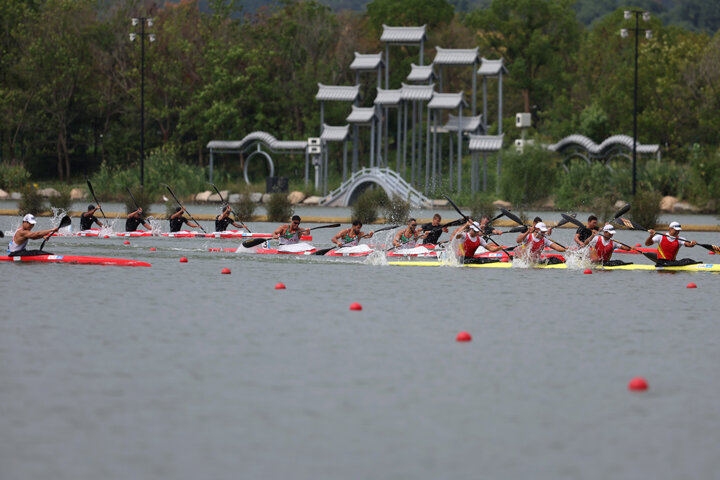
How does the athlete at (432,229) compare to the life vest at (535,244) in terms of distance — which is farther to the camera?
the athlete at (432,229)

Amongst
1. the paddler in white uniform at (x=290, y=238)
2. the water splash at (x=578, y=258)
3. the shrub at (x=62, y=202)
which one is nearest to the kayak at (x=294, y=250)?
the paddler in white uniform at (x=290, y=238)

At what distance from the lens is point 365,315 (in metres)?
19.7

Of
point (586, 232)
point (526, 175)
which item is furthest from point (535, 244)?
point (526, 175)

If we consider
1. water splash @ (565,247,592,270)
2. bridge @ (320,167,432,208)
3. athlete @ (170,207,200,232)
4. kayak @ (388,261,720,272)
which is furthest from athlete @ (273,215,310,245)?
bridge @ (320,167,432,208)

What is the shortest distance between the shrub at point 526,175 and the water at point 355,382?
35.5m

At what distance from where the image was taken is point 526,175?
197ft

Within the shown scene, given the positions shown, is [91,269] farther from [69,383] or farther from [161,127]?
[161,127]

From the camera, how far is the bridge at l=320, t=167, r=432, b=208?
5975 centimetres

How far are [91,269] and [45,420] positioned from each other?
55.6 feet

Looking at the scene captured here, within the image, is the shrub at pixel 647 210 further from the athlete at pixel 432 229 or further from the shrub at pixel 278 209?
the shrub at pixel 278 209

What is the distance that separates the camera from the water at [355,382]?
9.90 metres

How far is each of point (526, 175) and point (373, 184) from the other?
10.1 meters

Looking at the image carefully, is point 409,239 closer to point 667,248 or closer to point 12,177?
point 667,248

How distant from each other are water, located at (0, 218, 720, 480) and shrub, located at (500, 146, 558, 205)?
35452mm
